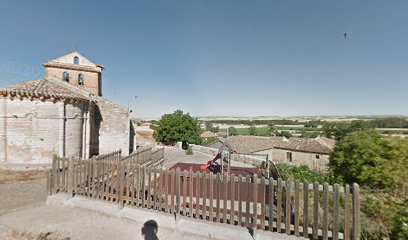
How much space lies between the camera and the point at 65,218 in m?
5.60

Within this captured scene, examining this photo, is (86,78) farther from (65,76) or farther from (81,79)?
(65,76)

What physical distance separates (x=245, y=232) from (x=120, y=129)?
1742 centimetres

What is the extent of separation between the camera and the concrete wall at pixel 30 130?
13.0 meters

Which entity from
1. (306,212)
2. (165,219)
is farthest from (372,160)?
(165,219)

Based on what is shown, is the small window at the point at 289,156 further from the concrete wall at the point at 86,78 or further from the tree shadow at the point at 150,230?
the tree shadow at the point at 150,230

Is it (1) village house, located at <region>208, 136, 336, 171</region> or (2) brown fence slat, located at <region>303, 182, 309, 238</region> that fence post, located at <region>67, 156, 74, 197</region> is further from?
(1) village house, located at <region>208, 136, 336, 171</region>

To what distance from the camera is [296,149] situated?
33.7 meters

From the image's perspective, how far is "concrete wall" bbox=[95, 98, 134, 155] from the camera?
62.4ft

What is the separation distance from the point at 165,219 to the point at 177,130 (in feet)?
112

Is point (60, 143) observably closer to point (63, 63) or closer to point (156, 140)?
point (63, 63)

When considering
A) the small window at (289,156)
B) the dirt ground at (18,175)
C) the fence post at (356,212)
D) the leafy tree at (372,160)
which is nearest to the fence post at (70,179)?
the dirt ground at (18,175)

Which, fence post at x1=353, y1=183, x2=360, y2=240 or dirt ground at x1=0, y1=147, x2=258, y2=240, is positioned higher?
fence post at x1=353, y1=183, x2=360, y2=240

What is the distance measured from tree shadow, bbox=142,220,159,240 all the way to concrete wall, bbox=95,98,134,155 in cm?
1523

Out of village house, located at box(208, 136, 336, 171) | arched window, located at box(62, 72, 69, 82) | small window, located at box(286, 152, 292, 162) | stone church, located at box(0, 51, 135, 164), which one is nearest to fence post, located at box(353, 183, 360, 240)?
stone church, located at box(0, 51, 135, 164)
